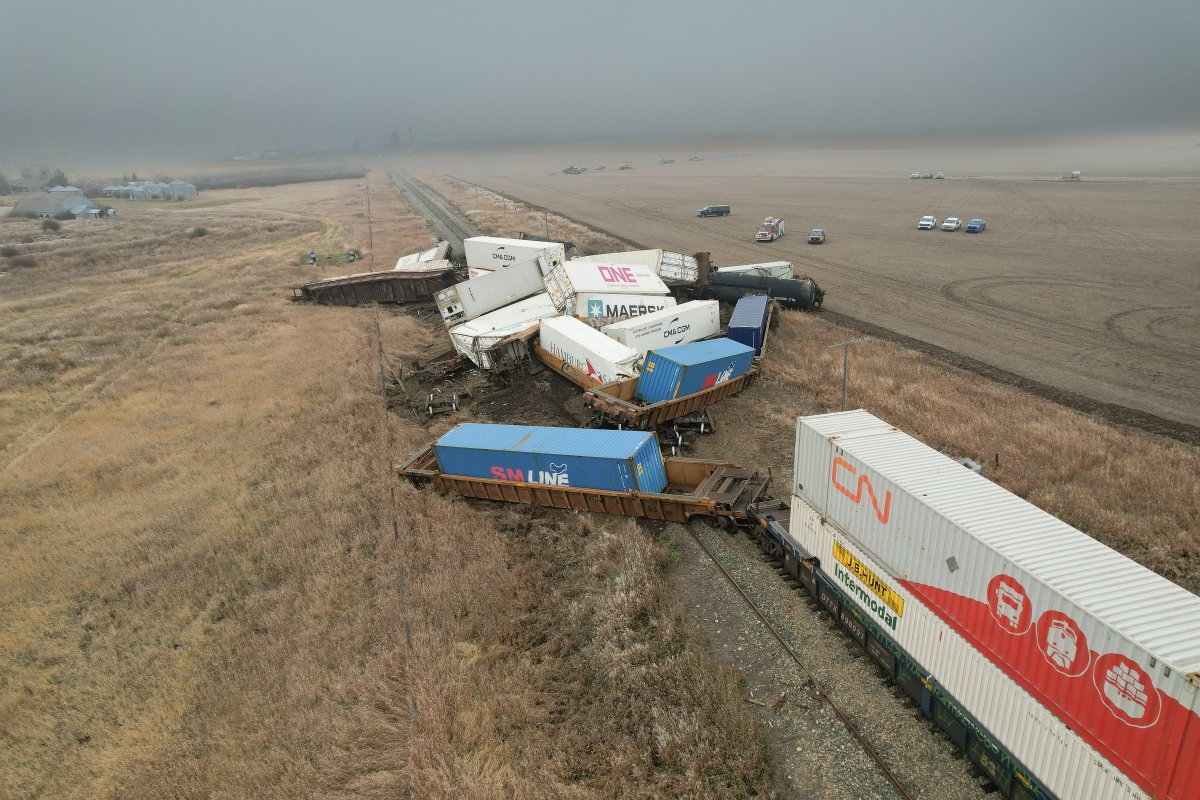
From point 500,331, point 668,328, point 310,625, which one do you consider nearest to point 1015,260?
point 668,328

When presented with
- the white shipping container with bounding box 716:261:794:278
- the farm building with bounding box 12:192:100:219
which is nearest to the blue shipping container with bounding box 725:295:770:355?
the white shipping container with bounding box 716:261:794:278

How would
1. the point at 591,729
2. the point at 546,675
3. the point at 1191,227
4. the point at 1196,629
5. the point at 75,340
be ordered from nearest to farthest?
the point at 1196,629, the point at 591,729, the point at 546,675, the point at 75,340, the point at 1191,227

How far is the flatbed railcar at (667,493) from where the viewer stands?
693 inches

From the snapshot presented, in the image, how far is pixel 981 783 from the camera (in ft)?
34.6

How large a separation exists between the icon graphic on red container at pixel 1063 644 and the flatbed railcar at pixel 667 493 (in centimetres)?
839

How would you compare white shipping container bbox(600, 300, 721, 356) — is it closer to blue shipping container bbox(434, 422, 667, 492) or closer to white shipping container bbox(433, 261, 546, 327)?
blue shipping container bbox(434, 422, 667, 492)

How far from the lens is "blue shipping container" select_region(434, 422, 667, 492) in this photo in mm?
18266

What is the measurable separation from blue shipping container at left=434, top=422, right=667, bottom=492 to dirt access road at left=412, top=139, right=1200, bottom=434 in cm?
2040

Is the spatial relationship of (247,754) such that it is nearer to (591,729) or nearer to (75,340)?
(591,729)

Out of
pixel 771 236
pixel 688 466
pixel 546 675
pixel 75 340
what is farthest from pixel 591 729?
pixel 771 236

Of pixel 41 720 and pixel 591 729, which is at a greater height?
pixel 591 729

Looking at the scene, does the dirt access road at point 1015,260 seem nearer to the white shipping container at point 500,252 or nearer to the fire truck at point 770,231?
the fire truck at point 770,231

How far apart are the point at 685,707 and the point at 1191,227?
7560 cm

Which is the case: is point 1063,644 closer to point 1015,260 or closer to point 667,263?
point 667,263
